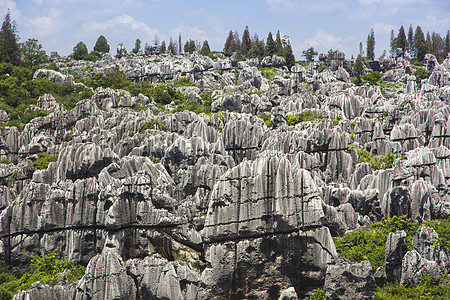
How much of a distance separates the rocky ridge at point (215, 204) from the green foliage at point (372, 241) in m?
1.59

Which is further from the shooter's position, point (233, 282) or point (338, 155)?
point (338, 155)

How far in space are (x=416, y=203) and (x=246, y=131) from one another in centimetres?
2281

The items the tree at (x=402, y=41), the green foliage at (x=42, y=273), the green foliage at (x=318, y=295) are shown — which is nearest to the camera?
the green foliage at (x=318, y=295)

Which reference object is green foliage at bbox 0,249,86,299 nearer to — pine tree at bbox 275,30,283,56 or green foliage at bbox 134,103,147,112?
green foliage at bbox 134,103,147,112

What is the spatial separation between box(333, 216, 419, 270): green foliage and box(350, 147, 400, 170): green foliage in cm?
1541

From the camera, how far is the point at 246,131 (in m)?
51.4

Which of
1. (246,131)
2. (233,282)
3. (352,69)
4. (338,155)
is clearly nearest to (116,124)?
(246,131)

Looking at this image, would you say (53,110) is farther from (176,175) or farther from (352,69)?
(352,69)

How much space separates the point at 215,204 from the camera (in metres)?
22.6

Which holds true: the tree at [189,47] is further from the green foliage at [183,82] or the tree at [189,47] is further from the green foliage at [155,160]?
the green foliage at [155,160]

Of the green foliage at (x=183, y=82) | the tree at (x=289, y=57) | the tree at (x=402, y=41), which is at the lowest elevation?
the green foliage at (x=183, y=82)

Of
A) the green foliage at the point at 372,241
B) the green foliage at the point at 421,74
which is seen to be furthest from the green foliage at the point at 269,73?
the green foliage at the point at 372,241

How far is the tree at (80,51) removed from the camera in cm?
13175

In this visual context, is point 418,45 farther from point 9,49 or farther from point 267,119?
point 9,49
